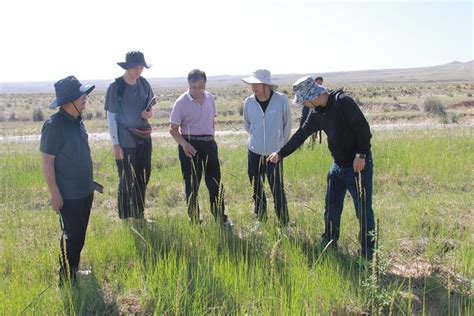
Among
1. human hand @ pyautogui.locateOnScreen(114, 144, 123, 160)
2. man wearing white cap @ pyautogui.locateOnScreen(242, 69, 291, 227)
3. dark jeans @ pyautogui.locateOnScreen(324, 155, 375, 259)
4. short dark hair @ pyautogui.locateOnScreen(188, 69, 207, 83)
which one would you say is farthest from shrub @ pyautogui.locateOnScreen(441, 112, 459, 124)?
human hand @ pyautogui.locateOnScreen(114, 144, 123, 160)

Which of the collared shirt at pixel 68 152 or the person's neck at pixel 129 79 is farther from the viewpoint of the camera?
the person's neck at pixel 129 79

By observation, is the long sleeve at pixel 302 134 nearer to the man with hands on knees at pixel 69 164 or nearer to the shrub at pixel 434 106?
the man with hands on knees at pixel 69 164

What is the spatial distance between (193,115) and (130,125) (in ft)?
2.38

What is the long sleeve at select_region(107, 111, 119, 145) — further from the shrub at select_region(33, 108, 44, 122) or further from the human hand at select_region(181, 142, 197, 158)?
the shrub at select_region(33, 108, 44, 122)

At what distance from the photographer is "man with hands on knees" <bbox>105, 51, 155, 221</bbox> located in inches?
176

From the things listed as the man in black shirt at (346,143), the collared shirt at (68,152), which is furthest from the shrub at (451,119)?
the collared shirt at (68,152)

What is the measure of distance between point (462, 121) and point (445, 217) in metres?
17.3

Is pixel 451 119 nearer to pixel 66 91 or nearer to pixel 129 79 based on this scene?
pixel 129 79

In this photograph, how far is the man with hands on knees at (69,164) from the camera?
3197 millimetres

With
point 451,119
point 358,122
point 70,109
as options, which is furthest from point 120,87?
point 451,119

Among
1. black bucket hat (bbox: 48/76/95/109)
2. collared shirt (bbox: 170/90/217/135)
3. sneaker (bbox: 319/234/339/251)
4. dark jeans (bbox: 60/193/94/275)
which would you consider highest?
black bucket hat (bbox: 48/76/95/109)

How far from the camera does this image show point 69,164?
3344 mm

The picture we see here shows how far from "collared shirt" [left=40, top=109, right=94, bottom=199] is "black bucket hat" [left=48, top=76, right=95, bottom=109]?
0.09m

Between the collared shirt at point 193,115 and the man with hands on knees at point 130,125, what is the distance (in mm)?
368
